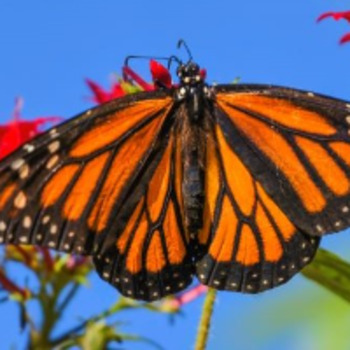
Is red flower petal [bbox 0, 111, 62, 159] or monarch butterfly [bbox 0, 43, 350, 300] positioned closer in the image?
monarch butterfly [bbox 0, 43, 350, 300]

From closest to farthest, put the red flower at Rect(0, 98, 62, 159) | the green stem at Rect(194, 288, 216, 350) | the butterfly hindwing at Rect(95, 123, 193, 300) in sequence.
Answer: the green stem at Rect(194, 288, 216, 350), the butterfly hindwing at Rect(95, 123, 193, 300), the red flower at Rect(0, 98, 62, 159)

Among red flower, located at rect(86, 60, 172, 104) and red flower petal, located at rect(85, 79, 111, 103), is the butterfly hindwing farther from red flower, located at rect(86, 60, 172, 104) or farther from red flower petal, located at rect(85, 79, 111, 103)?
red flower petal, located at rect(85, 79, 111, 103)

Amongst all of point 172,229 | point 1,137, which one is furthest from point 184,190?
point 1,137

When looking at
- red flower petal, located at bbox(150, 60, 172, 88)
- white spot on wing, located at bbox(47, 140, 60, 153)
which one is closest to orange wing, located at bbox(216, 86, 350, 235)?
red flower petal, located at bbox(150, 60, 172, 88)

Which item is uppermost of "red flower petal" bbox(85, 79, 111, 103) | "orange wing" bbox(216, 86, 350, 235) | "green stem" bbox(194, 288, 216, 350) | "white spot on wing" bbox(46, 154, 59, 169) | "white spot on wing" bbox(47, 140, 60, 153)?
"red flower petal" bbox(85, 79, 111, 103)

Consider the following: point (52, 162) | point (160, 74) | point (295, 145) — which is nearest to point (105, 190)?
point (52, 162)

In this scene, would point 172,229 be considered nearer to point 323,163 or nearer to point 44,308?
point 323,163

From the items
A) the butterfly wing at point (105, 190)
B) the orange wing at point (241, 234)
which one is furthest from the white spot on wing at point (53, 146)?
the orange wing at point (241, 234)

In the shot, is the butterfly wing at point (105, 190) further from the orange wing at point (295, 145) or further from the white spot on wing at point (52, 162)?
the orange wing at point (295, 145)
